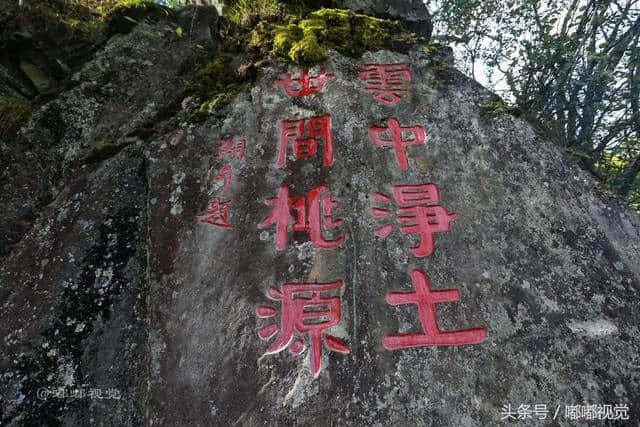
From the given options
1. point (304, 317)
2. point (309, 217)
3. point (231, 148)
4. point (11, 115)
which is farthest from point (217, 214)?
point (11, 115)

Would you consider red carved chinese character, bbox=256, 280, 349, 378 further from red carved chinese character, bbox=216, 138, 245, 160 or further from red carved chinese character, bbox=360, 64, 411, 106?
red carved chinese character, bbox=360, 64, 411, 106

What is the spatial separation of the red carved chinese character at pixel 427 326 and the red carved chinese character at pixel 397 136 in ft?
2.99

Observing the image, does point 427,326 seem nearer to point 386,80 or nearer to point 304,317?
point 304,317

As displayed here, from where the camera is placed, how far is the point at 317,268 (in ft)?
7.23

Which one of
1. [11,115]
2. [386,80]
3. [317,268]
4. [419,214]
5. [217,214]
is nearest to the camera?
[317,268]

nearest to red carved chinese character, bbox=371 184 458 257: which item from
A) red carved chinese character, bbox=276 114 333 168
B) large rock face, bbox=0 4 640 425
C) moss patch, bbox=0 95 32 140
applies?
large rock face, bbox=0 4 640 425

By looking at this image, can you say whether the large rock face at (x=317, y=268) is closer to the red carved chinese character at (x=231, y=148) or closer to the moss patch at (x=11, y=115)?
the red carved chinese character at (x=231, y=148)

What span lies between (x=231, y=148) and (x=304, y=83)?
0.76m

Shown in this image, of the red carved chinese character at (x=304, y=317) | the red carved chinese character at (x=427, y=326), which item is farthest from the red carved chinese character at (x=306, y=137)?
the red carved chinese character at (x=427, y=326)

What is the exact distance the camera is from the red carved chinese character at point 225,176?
8.69ft

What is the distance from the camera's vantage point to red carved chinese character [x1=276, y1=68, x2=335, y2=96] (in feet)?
9.67

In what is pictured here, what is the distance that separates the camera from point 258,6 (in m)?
3.82

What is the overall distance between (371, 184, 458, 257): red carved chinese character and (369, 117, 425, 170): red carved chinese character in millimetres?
276

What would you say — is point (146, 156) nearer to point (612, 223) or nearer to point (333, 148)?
point (333, 148)
